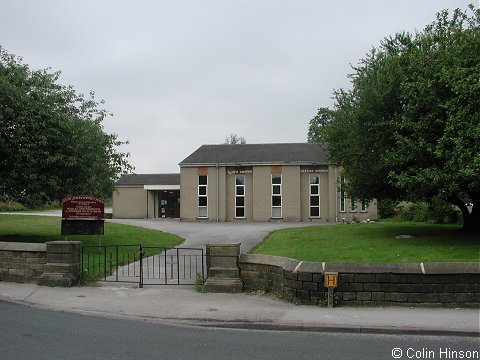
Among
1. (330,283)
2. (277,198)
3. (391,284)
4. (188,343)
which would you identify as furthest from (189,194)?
(188,343)

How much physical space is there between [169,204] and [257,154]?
10.0 m

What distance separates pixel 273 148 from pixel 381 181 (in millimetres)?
21026

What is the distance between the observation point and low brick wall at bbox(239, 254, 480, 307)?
952 cm

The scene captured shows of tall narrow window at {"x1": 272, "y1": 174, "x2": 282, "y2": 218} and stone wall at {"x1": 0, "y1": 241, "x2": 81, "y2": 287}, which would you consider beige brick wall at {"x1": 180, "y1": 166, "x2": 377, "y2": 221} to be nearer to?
tall narrow window at {"x1": 272, "y1": 174, "x2": 282, "y2": 218}

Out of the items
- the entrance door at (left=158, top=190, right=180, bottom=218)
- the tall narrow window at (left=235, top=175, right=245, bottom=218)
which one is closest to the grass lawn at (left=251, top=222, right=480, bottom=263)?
the tall narrow window at (left=235, top=175, right=245, bottom=218)

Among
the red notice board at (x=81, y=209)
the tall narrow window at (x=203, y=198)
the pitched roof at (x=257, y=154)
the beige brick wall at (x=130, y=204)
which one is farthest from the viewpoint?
the beige brick wall at (x=130, y=204)

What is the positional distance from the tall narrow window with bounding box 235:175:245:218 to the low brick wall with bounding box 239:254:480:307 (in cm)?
2785

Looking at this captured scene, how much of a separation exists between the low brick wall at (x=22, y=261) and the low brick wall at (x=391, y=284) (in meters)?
6.87

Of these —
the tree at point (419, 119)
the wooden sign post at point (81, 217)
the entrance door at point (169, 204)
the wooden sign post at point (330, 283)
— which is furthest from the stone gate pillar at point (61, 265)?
the entrance door at point (169, 204)

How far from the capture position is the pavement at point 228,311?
8359 millimetres

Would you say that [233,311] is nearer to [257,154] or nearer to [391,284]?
[391,284]

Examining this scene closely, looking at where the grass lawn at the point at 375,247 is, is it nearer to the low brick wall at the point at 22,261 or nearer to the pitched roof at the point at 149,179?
the low brick wall at the point at 22,261

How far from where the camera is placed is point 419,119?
57.2 ft

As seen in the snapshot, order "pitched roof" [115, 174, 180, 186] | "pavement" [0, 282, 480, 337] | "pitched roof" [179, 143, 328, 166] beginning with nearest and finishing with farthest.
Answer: "pavement" [0, 282, 480, 337], "pitched roof" [179, 143, 328, 166], "pitched roof" [115, 174, 180, 186]
